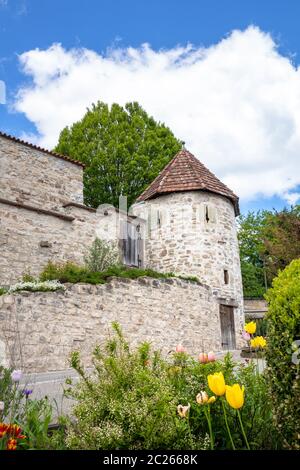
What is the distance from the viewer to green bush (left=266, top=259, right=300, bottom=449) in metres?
2.59

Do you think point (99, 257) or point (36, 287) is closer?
point (36, 287)

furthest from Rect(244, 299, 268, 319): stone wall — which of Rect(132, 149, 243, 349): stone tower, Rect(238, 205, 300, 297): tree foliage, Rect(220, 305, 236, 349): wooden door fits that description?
Rect(220, 305, 236, 349): wooden door

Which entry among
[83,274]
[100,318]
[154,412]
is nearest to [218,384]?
[154,412]

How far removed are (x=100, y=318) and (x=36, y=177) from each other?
7.74 metres

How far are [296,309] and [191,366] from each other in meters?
1.57

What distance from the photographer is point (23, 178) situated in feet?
55.4

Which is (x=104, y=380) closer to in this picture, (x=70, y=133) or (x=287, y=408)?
(x=287, y=408)

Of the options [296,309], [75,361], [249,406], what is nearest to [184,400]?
[249,406]

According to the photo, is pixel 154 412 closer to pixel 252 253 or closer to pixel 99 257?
pixel 99 257

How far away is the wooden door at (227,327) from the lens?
17.4 m

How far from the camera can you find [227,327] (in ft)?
57.9

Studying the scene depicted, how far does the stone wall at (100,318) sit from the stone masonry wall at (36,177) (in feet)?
20.6

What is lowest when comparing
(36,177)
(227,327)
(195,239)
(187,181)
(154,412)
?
(154,412)
